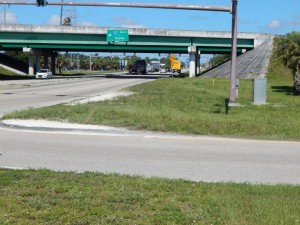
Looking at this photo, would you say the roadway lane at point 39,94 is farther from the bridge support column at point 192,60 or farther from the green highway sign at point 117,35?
the bridge support column at point 192,60

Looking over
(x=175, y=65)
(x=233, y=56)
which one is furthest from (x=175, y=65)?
(x=233, y=56)

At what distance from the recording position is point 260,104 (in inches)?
846

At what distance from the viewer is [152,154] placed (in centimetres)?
1005

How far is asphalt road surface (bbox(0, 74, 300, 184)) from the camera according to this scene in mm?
8227

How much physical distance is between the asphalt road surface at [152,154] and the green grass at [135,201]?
3.80 ft

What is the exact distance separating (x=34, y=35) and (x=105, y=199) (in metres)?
68.4

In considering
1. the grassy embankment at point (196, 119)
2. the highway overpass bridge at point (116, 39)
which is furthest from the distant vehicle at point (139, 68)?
the grassy embankment at point (196, 119)

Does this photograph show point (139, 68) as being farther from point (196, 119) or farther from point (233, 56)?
point (196, 119)

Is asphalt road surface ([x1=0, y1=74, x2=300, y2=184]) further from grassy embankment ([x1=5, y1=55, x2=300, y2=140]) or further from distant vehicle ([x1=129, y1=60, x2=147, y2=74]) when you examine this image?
distant vehicle ([x1=129, y1=60, x2=147, y2=74])

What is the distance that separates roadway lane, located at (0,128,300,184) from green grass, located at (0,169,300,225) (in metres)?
1.16

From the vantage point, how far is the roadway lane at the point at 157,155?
820 centimetres

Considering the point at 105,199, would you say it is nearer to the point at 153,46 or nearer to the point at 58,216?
the point at 58,216

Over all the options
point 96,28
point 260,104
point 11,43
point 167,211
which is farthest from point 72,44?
point 167,211

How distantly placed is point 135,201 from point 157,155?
4228 mm
